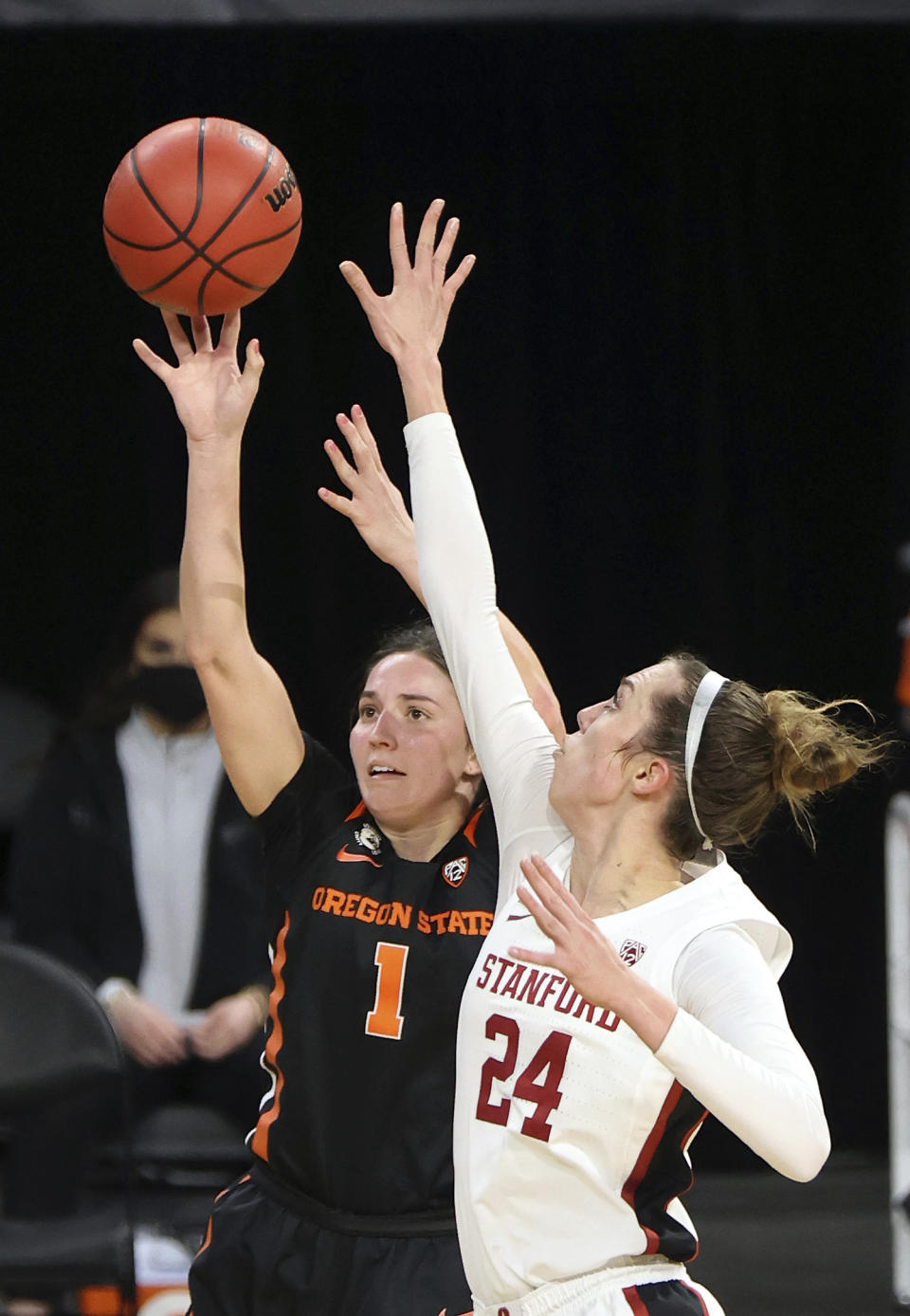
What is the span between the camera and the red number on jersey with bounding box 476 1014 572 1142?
199cm

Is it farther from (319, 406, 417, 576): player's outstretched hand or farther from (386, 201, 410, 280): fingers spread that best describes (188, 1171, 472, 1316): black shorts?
(386, 201, 410, 280): fingers spread

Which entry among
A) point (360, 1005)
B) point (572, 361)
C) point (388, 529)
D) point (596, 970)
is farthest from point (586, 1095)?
Result: point (572, 361)

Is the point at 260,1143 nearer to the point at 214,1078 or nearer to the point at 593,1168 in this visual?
the point at 593,1168

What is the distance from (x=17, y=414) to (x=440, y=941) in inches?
144

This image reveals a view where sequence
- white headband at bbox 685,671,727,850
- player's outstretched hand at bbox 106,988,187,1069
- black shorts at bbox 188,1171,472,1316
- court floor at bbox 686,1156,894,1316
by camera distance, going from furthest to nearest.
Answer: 1. court floor at bbox 686,1156,894,1316
2. player's outstretched hand at bbox 106,988,187,1069
3. black shorts at bbox 188,1171,472,1316
4. white headband at bbox 685,671,727,850

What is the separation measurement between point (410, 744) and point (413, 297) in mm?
694

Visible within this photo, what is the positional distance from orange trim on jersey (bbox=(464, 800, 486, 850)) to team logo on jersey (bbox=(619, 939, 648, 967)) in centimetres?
63

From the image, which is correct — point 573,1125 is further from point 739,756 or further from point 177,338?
point 177,338

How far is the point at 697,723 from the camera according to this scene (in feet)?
7.02

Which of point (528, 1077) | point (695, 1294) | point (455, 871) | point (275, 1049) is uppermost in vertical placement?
point (455, 871)

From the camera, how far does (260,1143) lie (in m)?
2.50

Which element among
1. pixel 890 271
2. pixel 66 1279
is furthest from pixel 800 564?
pixel 66 1279

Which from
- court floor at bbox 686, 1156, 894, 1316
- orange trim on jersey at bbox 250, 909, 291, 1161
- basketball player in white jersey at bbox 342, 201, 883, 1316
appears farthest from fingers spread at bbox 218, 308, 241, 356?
court floor at bbox 686, 1156, 894, 1316

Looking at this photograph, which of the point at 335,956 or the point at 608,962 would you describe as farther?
the point at 335,956
